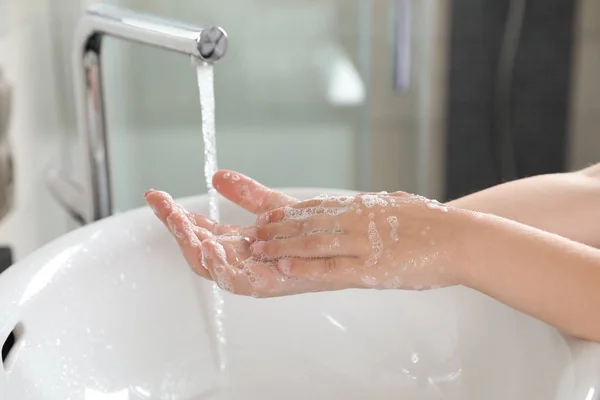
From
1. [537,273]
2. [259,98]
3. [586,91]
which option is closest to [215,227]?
[537,273]

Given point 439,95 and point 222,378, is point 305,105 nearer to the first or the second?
point 439,95

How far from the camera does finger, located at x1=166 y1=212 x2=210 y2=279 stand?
2.01 ft

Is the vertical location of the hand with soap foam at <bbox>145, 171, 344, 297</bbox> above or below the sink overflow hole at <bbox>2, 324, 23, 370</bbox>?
above

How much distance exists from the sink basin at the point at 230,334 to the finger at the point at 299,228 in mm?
162

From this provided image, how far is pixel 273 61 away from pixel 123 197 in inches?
20.4

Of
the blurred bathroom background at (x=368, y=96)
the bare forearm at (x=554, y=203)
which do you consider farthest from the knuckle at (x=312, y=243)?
the blurred bathroom background at (x=368, y=96)

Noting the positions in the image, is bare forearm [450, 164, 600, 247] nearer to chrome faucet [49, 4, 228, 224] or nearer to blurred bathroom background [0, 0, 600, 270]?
chrome faucet [49, 4, 228, 224]

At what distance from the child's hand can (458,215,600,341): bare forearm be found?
22mm

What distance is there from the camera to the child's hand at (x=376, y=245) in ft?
1.91

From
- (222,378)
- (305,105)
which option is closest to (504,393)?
(222,378)

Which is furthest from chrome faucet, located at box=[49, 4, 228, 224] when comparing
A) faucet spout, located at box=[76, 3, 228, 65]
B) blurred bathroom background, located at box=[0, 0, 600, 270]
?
blurred bathroom background, located at box=[0, 0, 600, 270]

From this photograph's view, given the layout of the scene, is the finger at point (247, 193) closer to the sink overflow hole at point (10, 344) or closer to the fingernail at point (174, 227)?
the fingernail at point (174, 227)

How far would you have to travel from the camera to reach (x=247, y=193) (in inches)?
28.1

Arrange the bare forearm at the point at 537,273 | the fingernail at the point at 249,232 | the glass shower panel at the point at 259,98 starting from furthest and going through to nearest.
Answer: the glass shower panel at the point at 259,98 → the fingernail at the point at 249,232 → the bare forearm at the point at 537,273
